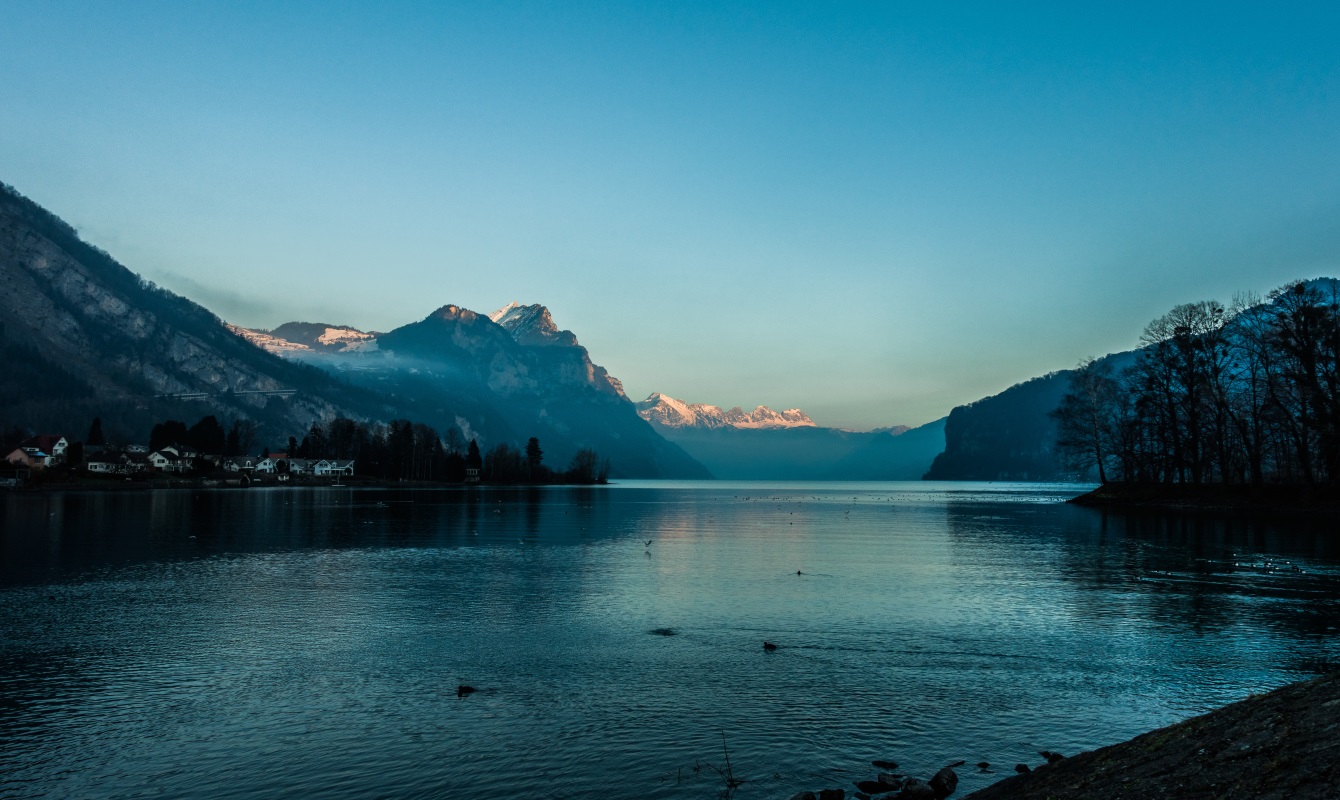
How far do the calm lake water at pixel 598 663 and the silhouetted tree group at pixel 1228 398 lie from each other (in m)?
31.5

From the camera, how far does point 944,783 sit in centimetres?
1501

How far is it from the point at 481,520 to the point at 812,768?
275 feet

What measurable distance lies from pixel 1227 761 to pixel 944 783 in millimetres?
5062

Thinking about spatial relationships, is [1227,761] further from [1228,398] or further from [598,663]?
[1228,398]

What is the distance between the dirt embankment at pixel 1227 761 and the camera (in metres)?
10.3

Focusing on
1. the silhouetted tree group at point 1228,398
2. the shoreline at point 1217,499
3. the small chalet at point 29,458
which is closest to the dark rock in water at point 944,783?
the silhouetted tree group at point 1228,398

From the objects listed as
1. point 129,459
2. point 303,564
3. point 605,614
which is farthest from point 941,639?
point 129,459

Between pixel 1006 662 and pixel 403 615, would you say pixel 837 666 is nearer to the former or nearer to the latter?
pixel 1006 662

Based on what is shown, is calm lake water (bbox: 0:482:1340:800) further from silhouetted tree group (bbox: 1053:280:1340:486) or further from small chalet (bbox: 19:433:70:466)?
small chalet (bbox: 19:433:70:466)

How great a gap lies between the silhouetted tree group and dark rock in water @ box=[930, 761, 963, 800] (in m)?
78.1

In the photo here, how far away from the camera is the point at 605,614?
33812 millimetres

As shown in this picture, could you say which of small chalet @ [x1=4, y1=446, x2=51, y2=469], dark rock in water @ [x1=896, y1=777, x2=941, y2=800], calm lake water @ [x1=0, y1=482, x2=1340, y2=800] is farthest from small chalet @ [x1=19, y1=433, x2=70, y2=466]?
dark rock in water @ [x1=896, y1=777, x2=941, y2=800]

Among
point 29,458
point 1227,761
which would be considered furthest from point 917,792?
point 29,458

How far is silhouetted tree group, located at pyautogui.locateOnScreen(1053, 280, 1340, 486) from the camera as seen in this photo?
75.5 m
